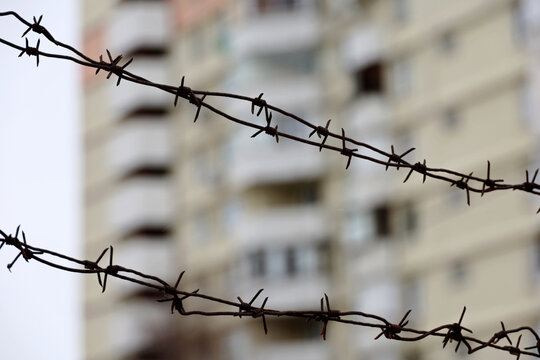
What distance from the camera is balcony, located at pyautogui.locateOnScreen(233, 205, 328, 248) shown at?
1565 inches

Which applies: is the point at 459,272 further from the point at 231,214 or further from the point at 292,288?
the point at 231,214

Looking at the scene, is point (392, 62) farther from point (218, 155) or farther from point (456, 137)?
point (218, 155)

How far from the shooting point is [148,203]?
46.1m

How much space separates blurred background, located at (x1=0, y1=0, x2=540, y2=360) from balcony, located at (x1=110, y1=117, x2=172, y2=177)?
5cm

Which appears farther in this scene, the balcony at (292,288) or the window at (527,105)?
the balcony at (292,288)

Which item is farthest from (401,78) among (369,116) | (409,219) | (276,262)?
(276,262)

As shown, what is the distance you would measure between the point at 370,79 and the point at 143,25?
444 inches

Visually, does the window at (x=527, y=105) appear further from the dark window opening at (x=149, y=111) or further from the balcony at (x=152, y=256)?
the dark window opening at (x=149, y=111)

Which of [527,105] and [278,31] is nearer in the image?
[527,105]

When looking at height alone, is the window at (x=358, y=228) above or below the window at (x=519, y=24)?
below

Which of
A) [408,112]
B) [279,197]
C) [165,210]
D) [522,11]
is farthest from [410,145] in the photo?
[165,210]

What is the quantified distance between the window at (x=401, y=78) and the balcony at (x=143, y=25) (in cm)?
1142

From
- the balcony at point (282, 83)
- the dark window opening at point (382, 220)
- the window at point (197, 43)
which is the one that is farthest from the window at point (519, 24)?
the window at point (197, 43)

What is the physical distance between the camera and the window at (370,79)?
3616 centimetres
